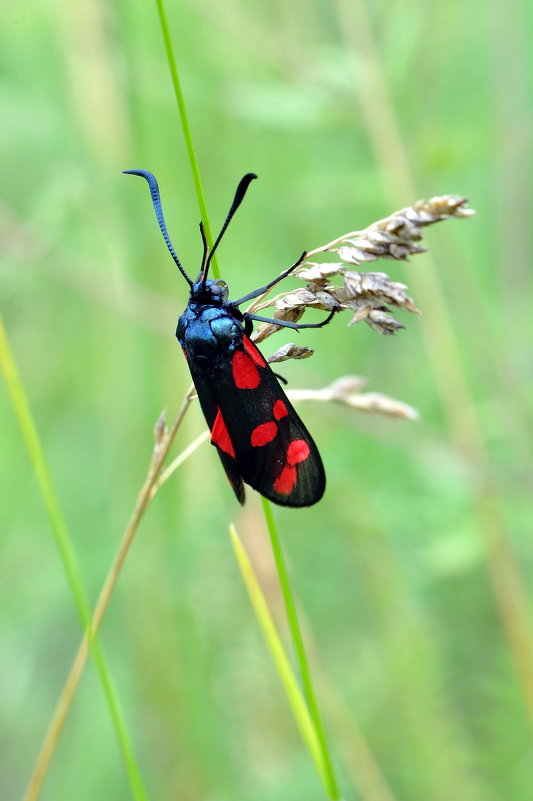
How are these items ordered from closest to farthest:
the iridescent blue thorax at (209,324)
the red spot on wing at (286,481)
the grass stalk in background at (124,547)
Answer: the grass stalk in background at (124,547) → the red spot on wing at (286,481) → the iridescent blue thorax at (209,324)

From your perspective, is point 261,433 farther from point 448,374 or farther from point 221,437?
point 448,374

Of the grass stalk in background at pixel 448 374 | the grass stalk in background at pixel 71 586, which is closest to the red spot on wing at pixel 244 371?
the grass stalk in background at pixel 71 586

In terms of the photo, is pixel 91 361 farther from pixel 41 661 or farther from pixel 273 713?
pixel 273 713

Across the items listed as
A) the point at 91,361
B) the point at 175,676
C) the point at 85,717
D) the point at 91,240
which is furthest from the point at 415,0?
the point at 85,717

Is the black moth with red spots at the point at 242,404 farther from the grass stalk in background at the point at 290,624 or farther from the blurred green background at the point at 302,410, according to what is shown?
the blurred green background at the point at 302,410

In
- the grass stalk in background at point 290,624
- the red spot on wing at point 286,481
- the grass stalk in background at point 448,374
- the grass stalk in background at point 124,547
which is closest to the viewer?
the grass stalk in background at point 290,624
